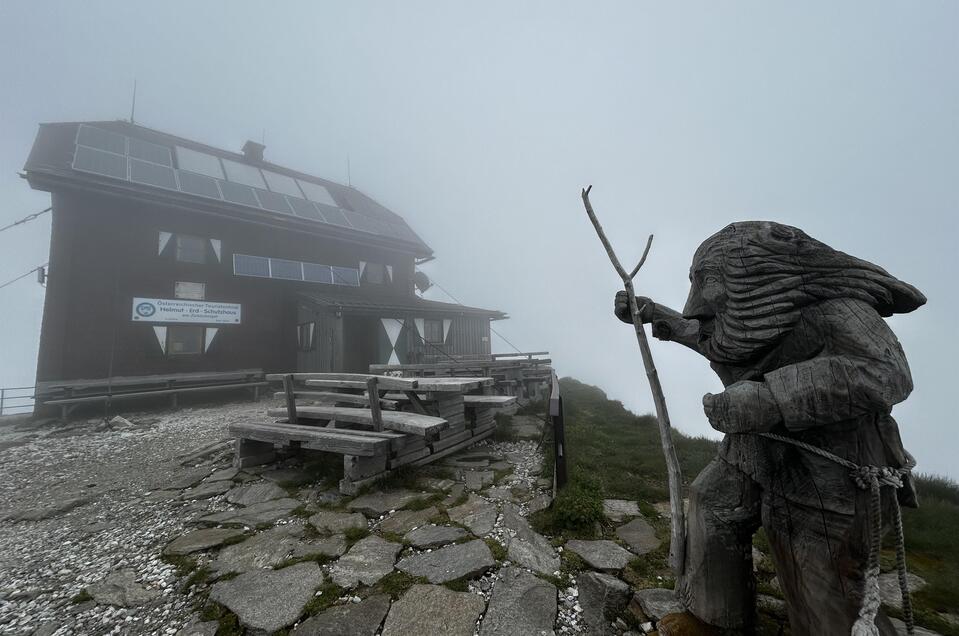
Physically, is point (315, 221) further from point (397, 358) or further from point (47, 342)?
point (47, 342)

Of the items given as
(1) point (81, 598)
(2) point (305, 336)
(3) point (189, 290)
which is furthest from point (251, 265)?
(1) point (81, 598)

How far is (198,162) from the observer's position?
14531 mm

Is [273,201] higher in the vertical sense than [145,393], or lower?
higher

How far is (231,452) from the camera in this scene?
5.91 metres

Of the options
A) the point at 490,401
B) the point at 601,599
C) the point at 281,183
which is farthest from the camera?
the point at 281,183

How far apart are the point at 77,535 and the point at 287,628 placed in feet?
10.7

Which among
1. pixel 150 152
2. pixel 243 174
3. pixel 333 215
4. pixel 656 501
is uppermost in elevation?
pixel 243 174

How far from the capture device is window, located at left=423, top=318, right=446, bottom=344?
14.8 meters

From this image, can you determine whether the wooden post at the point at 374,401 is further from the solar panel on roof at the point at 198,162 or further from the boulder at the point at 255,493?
the solar panel on roof at the point at 198,162

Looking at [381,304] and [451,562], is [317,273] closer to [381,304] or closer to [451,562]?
[381,304]

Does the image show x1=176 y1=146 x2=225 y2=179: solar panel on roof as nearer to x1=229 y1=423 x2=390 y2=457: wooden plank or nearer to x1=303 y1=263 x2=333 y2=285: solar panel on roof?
x1=303 y1=263 x2=333 y2=285: solar panel on roof

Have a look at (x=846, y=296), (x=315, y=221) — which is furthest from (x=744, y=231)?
(x=315, y=221)

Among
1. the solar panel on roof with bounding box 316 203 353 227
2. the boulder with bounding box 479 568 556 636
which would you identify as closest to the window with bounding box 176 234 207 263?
the solar panel on roof with bounding box 316 203 353 227

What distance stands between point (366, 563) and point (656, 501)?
2.78 m
